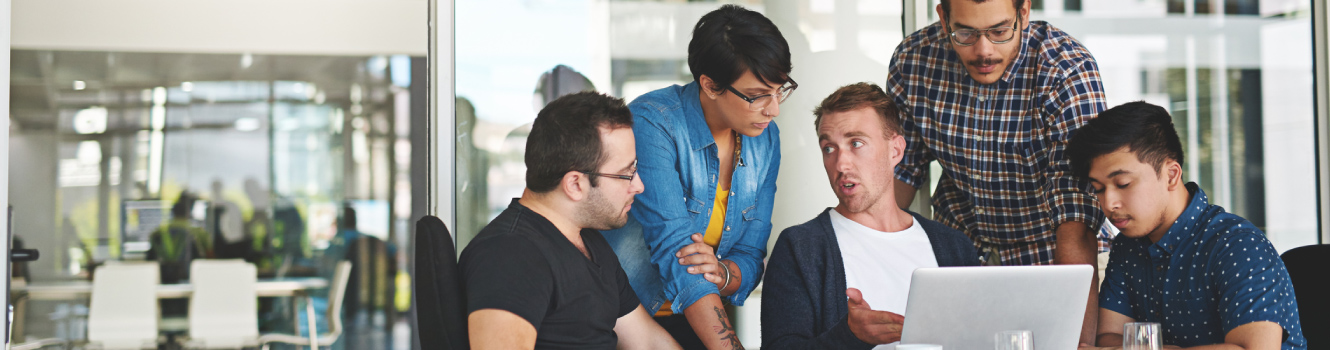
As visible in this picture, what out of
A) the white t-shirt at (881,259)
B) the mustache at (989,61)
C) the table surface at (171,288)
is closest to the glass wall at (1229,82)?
the mustache at (989,61)

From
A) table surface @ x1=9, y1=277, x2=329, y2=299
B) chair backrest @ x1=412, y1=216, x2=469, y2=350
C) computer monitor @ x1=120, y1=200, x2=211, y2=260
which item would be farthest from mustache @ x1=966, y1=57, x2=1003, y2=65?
computer monitor @ x1=120, y1=200, x2=211, y2=260

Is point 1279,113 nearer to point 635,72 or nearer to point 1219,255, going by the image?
point 1219,255

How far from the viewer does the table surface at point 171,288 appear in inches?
243

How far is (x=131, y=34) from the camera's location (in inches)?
237

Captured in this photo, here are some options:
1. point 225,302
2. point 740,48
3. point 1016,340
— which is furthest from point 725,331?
point 225,302

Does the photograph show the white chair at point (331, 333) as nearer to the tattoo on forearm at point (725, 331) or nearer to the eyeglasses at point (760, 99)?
the tattoo on forearm at point (725, 331)

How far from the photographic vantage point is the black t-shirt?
67.2 inches

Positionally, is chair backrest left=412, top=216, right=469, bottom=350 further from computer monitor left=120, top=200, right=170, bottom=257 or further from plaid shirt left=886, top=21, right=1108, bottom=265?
computer monitor left=120, top=200, right=170, bottom=257

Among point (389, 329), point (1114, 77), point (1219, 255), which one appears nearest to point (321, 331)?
point (389, 329)

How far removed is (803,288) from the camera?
2.18 metres

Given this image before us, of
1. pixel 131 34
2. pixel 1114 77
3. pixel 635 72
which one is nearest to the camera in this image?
pixel 635 72

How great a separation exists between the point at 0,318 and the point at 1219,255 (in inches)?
116

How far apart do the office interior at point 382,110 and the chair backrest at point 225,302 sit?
1.68 feet

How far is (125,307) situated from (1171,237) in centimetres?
620
